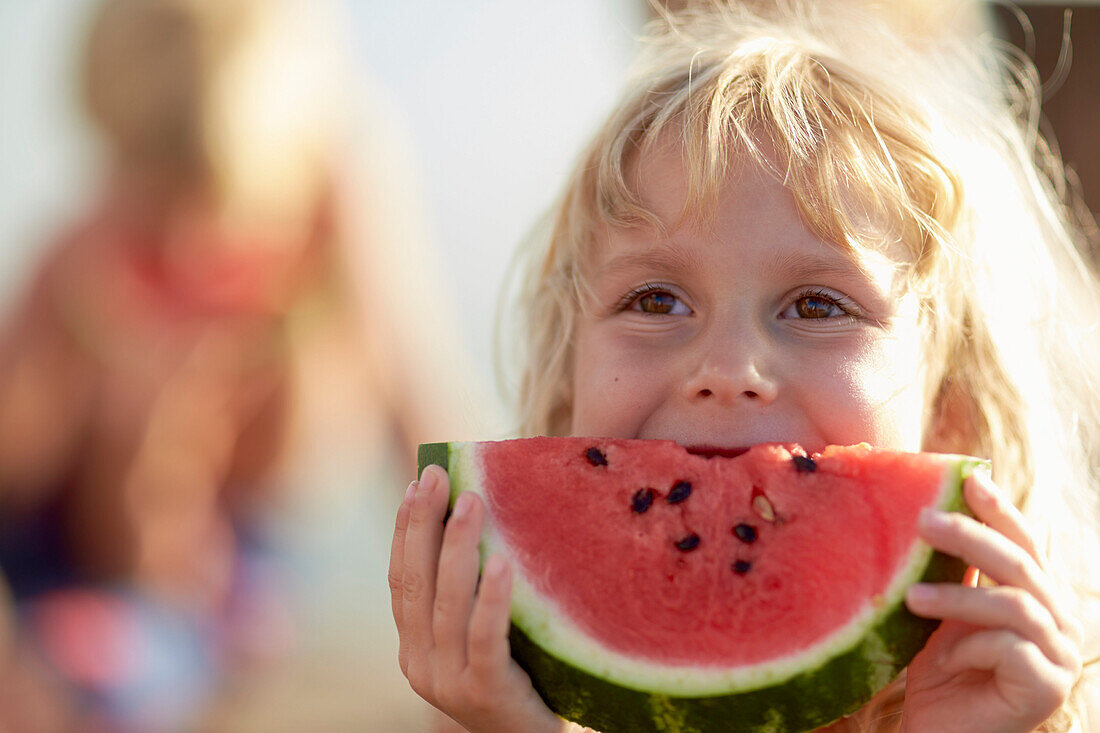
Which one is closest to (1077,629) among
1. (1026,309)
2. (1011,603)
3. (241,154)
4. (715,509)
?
(1011,603)

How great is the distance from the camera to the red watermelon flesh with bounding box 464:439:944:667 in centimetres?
153

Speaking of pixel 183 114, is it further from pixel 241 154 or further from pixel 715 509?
pixel 715 509

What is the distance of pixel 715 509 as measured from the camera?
64.6 inches

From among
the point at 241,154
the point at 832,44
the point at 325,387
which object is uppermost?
the point at 832,44

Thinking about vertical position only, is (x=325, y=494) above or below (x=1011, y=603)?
below

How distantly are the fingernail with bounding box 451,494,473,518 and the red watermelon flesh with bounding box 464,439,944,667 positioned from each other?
0.34 feet

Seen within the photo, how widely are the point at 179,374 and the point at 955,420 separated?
3.06 m

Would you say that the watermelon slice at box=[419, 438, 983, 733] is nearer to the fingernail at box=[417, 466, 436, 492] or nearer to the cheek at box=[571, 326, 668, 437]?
the fingernail at box=[417, 466, 436, 492]

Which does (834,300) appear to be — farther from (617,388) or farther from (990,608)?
(990,608)

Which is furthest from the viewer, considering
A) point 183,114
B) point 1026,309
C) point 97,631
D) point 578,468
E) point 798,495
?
point 183,114

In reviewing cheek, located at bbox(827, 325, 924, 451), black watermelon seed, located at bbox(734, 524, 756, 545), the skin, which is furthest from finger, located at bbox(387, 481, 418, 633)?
cheek, located at bbox(827, 325, 924, 451)

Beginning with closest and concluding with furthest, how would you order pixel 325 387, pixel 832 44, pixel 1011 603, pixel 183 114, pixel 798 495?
pixel 1011 603 < pixel 798 495 < pixel 832 44 < pixel 183 114 < pixel 325 387

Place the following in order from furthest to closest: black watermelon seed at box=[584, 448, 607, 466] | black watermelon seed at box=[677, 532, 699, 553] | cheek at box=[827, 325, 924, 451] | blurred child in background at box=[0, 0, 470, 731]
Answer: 1. blurred child in background at box=[0, 0, 470, 731]
2. cheek at box=[827, 325, 924, 451]
3. black watermelon seed at box=[584, 448, 607, 466]
4. black watermelon seed at box=[677, 532, 699, 553]

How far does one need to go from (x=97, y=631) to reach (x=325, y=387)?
1.43 meters
